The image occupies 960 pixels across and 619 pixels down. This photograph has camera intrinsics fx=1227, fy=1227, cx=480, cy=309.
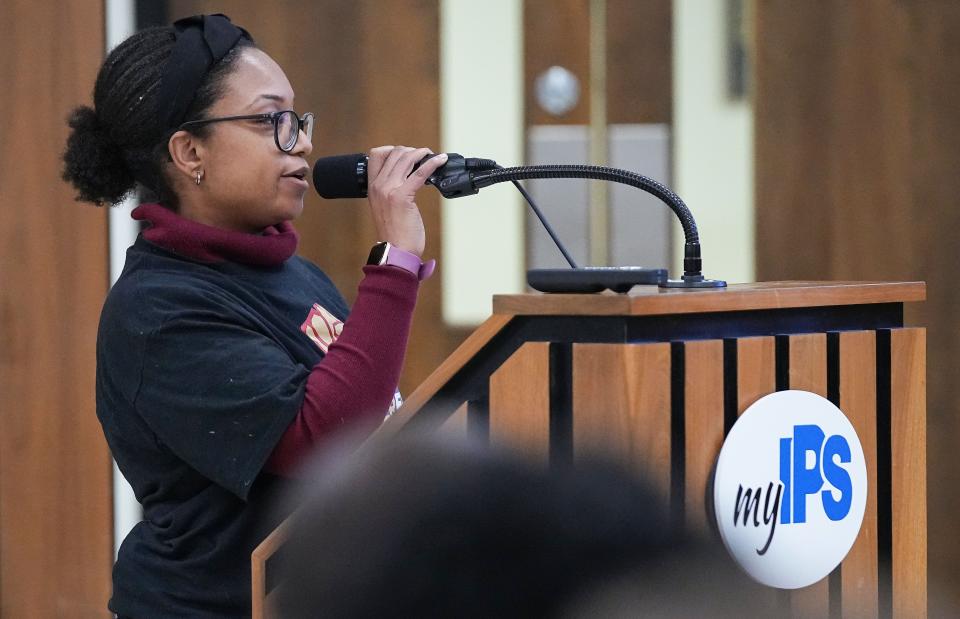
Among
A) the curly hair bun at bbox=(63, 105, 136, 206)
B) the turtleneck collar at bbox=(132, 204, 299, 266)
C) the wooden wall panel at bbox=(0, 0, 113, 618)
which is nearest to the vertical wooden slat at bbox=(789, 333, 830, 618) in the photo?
the turtleneck collar at bbox=(132, 204, 299, 266)

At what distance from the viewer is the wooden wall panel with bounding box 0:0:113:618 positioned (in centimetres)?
301

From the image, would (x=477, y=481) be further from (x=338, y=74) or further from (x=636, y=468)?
(x=338, y=74)

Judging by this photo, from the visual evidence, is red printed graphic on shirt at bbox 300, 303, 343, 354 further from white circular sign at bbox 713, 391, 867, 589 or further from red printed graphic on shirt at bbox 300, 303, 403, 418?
white circular sign at bbox 713, 391, 867, 589

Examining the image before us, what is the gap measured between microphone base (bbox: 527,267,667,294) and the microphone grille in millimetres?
514

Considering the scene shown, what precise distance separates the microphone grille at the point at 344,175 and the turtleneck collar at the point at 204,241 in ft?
0.37

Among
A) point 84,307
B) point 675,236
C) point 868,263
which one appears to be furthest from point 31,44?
point 868,263

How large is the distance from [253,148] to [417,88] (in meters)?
1.59

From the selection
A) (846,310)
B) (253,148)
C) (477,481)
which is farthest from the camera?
(253,148)

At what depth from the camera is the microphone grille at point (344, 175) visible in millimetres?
1519

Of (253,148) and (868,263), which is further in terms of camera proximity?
(868,263)

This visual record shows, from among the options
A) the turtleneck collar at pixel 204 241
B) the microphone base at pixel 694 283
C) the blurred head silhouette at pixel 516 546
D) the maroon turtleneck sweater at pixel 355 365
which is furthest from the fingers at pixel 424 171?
the blurred head silhouette at pixel 516 546

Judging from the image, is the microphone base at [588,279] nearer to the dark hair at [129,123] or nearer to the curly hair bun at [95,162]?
the dark hair at [129,123]

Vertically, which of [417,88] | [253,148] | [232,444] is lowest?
[232,444]

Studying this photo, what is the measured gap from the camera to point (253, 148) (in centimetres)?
157
